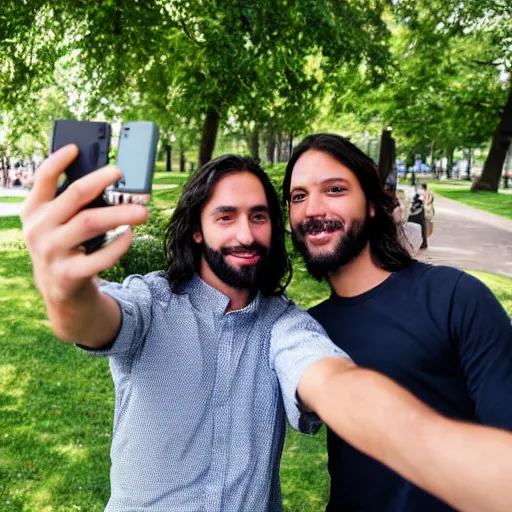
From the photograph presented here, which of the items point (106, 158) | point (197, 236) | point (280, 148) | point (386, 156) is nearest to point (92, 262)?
point (106, 158)

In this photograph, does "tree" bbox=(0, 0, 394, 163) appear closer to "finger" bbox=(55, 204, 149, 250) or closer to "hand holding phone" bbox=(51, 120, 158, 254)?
"hand holding phone" bbox=(51, 120, 158, 254)

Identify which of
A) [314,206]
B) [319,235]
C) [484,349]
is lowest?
[484,349]

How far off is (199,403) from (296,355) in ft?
1.00

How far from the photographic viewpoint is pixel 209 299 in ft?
6.23

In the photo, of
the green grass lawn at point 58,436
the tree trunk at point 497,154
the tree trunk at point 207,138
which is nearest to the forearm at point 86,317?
the green grass lawn at point 58,436

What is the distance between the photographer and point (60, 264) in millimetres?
1155

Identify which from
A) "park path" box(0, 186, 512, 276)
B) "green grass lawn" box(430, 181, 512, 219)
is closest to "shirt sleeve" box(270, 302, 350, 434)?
"park path" box(0, 186, 512, 276)

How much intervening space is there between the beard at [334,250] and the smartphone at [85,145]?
3.88ft

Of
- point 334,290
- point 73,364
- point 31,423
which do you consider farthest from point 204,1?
point 334,290

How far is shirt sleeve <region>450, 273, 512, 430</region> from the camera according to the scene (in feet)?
6.17

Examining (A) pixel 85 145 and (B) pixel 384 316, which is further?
(B) pixel 384 316

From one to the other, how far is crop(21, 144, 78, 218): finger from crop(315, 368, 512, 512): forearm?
28.7 inches

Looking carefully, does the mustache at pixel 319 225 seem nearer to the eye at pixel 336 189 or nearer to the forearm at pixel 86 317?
the eye at pixel 336 189

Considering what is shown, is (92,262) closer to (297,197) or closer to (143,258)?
(297,197)
